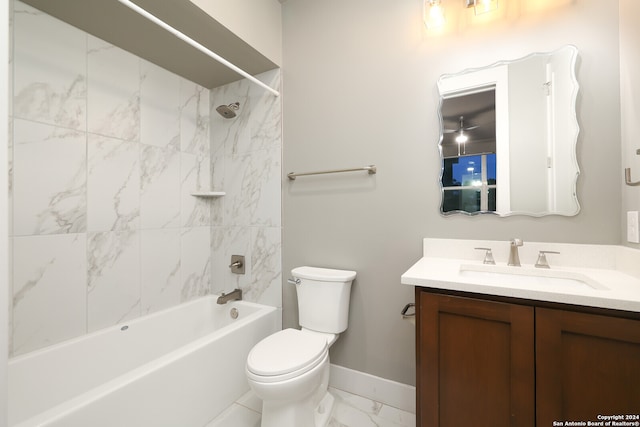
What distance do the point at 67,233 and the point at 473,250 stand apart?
86.3 inches

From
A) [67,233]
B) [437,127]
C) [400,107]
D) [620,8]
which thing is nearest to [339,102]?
[400,107]

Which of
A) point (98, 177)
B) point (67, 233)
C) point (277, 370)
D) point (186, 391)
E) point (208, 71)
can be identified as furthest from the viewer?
point (208, 71)

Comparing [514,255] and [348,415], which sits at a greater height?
[514,255]

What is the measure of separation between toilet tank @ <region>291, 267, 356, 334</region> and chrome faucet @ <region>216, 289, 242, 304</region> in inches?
25.5

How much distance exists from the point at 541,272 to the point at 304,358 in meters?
1.13

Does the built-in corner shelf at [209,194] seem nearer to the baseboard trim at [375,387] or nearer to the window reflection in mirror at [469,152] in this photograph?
the baseboard trim at [375,387]

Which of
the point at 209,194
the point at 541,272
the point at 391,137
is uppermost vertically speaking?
the point at 391,137

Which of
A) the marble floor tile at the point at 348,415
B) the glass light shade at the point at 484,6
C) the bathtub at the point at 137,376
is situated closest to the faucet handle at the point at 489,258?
the marble floor tile at the point at 348,415

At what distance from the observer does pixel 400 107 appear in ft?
5.20

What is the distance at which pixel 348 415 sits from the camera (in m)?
1.50

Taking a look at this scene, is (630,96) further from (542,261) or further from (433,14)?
(433,14)

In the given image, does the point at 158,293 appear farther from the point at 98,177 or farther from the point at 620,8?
the point at 620,8

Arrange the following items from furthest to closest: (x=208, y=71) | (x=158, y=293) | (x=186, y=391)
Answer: (x=208, y=71) < (x=158, y=293) < (x=186, y=391)

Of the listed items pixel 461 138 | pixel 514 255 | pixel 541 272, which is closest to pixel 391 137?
pixel 461 138
